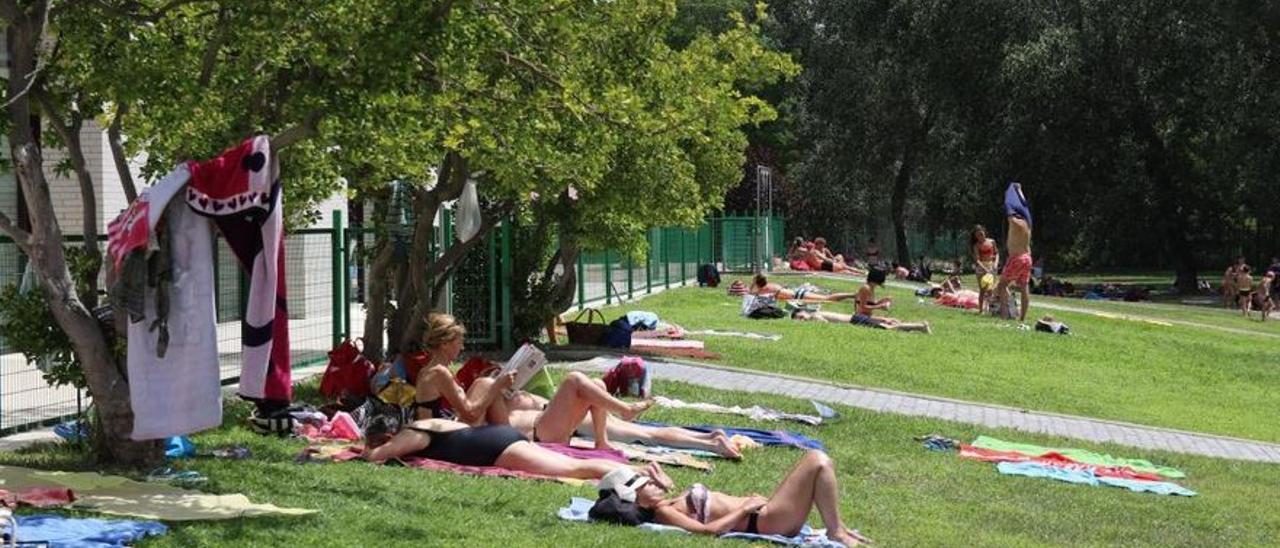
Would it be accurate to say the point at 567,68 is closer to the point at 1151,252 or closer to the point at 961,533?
the point at 961,533

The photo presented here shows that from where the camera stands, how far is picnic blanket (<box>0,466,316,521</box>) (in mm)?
7957

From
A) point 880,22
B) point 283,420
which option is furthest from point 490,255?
point 880,22

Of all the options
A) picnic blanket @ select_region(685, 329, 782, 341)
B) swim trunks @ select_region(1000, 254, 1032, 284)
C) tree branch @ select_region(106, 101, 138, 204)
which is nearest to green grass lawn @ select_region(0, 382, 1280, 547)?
tree branch @ select_region(106, 101, 138, 204)

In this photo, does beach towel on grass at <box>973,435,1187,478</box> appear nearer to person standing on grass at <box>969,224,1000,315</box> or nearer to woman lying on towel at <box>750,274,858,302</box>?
woman lying on towel at <box>750,274,858,302</box>

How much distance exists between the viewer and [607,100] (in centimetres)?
1122

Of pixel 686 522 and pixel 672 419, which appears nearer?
pixel 686 522

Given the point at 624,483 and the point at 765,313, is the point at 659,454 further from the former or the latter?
the point at 765,313

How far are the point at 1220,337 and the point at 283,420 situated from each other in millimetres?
22434

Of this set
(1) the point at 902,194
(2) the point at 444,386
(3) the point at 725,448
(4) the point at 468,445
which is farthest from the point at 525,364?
(1) the point at 902,194

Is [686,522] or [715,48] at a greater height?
[715,48]

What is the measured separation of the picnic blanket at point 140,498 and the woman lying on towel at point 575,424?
8.88 feet

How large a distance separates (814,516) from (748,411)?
4819 mm

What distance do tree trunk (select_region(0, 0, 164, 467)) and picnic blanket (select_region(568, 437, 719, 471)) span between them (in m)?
3.35

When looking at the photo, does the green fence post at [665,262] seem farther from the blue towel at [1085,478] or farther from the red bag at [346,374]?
the blue towel at [1085,478]
